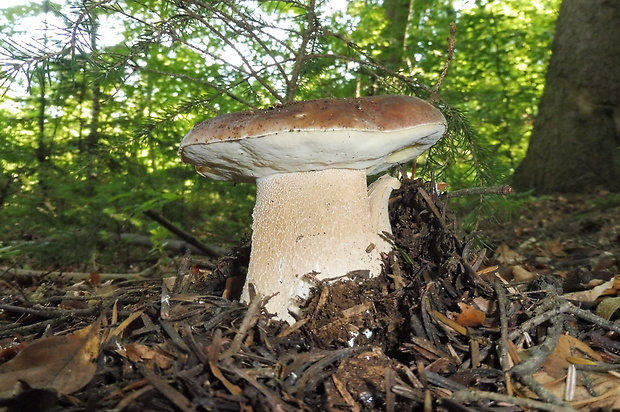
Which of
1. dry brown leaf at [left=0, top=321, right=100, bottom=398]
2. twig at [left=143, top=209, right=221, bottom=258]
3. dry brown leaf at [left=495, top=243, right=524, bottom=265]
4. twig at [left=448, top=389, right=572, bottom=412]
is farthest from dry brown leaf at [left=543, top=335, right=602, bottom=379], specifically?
twig at [left=143, top=209, right=221, bottom=258]

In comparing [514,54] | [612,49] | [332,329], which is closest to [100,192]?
[332,329]

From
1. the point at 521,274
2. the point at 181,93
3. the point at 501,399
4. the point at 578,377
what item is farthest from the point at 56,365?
the point at 181,93

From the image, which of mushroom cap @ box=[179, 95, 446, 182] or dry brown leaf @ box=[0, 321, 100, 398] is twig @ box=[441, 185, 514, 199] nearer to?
mushroom cap @ box=[179, 95, 446, 182]

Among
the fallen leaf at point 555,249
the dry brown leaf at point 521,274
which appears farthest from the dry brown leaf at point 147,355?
the fallen leaf at point 555,249

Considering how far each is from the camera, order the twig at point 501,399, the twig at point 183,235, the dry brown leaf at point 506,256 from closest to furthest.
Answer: the twig at point 501,399, the dry brown leaf at point 506,256, the twig at point 183,235

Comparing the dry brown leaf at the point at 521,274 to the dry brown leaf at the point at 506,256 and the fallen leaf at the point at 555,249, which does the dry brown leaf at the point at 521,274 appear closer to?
the dry brown leaf at the point at 506,256
